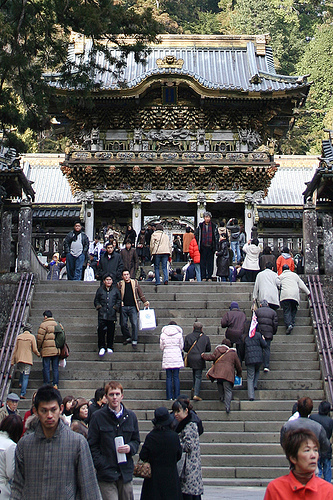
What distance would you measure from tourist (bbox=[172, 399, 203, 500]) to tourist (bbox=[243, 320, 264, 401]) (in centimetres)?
422

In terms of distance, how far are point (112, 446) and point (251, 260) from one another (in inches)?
407

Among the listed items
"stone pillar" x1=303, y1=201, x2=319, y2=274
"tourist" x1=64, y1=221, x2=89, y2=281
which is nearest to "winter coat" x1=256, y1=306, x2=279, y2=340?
"stone pillar" x1=303, y1=201, x2=319, y2=274

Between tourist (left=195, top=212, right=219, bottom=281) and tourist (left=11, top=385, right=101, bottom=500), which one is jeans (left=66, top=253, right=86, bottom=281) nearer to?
tourist (left=195, top=212, right=219, bottom=281)

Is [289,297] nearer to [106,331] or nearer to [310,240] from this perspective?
[310,240]

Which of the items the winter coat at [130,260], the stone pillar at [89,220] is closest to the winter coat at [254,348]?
the winter coat at [130,260]

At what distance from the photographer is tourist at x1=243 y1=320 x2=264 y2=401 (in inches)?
469

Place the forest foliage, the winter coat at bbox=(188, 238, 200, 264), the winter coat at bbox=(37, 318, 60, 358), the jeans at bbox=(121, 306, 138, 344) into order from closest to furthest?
the winter coat at bbox=(37, 318, 60, 358) → the forest foliage → the jeans at bbox=(121, 306, 138, 344) → the winter coat at bbox=(188, 238, 200, 264)

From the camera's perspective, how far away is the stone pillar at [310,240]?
51.4 feet

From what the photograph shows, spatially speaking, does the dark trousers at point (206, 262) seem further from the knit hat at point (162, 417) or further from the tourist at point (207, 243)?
the knit hat at point (162, 417)

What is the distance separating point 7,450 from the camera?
234 inches

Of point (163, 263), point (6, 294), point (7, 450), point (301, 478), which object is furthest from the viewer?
point (163, 263)

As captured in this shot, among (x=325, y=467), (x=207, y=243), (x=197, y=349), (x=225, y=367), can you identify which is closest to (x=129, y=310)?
(x=197, y=349)

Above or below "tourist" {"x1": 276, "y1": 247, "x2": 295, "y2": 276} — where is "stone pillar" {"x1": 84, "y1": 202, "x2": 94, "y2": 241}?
above

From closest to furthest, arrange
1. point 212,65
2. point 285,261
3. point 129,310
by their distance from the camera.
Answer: point 129,310, point 285,261, point 212,65
